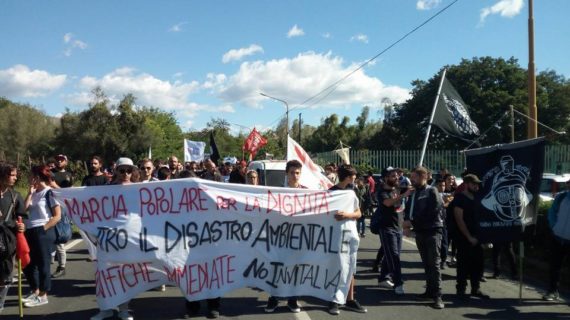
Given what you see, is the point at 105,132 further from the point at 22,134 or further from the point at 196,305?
the point at 196,305

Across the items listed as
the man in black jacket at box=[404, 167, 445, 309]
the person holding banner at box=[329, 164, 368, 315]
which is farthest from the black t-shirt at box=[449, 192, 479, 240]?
the person holding banner at box=[329, 164, 368, 315]

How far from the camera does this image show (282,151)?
58656 millimetres

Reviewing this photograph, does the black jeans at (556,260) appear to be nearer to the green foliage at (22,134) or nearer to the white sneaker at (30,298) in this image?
the white sneaker at (30,298)

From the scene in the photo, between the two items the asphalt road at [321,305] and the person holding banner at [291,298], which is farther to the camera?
the person holding banner at [291,298]

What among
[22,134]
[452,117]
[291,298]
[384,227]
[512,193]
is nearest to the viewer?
[291,298]

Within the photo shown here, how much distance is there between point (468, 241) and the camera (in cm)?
709

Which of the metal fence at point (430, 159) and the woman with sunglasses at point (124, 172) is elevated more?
the metal fence at point (430, 159)

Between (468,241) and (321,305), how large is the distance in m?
2.41

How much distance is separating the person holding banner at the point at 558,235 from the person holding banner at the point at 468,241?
0.95 metres

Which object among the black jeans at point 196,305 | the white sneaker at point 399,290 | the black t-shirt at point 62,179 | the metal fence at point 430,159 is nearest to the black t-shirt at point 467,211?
the white sneaker at point 399,290

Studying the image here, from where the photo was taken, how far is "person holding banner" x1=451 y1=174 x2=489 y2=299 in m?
7.00

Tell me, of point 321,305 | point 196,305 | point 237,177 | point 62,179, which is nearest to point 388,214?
point 321,305

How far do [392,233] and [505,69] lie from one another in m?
42.3

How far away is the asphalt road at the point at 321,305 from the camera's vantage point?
5.91 metres
